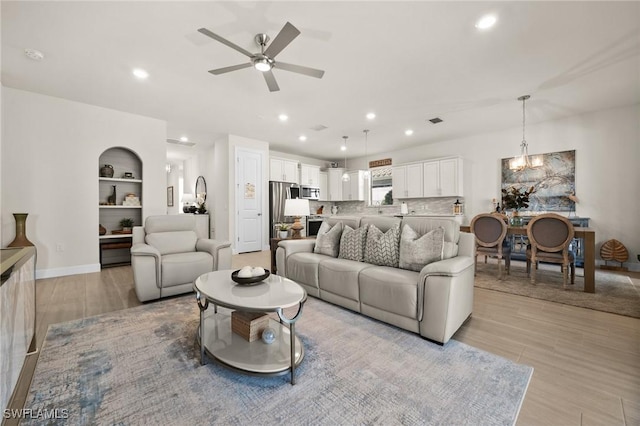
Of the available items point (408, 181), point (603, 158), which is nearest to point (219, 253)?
point (408, 181)

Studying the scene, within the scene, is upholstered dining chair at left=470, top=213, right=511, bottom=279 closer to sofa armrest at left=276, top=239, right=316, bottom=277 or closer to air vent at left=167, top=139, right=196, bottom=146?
sofa armrest at left=276, top=239, right=316, bottom=277

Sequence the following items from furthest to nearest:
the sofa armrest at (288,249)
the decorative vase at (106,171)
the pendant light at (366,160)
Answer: the pendant light at (366,160) < the decorative vase at (106,171) < the sofa armrest at (288,249)

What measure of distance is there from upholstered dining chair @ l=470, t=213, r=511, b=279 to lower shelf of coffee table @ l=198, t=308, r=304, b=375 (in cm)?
323

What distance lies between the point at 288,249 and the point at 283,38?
2.28 metres

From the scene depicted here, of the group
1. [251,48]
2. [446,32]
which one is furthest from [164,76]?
[446,32]

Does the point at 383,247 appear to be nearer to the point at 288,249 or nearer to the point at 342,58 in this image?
the point at 288,249

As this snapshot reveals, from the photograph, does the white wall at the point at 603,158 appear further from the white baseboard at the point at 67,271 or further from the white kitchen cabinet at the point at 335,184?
the white baseboard at the point at 67,271

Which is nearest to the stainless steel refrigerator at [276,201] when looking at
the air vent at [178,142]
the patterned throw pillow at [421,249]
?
the air vent at [178,142]

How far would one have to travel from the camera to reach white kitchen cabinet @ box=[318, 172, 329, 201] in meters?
8.25

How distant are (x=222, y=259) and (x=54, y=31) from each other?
2.76m

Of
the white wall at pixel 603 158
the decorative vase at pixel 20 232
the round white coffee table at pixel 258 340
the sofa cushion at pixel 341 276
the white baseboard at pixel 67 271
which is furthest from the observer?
the white wall at pixel 603 158

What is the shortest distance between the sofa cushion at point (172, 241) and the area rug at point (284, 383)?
1.28 m

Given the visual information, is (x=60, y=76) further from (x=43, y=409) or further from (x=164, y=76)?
(x=43, y=409)

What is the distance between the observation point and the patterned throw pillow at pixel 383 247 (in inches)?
104
